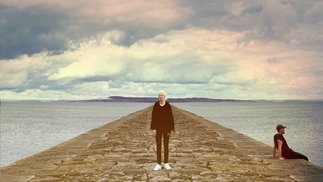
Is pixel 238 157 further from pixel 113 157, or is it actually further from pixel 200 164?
pixel 113 157

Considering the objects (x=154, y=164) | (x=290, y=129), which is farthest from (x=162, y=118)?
(x=290, y=129)

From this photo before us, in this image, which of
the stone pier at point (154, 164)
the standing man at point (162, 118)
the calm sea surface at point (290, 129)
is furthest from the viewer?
the calm sea surface at point (290, 129)

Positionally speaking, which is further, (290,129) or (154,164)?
(290,129)

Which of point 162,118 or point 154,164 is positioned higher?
point 162,118

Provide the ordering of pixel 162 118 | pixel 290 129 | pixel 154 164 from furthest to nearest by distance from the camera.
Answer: pixel 290 129, pixel 154 164, pixel 162 118

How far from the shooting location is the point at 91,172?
8117 millimetres

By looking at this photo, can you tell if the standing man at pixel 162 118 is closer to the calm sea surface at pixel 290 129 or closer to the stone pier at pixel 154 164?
the stone pier at pixel 154 164

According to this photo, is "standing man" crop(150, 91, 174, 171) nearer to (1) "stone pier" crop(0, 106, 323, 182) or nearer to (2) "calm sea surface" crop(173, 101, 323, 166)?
(1) "stone pier" crop(0, 106, 323, 182)

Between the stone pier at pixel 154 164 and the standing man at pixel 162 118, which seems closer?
the stone pier at pixel 154 164

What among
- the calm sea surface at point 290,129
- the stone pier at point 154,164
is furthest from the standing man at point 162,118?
the calm sea surface at point 290,129

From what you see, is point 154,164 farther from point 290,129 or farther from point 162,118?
point 290,129

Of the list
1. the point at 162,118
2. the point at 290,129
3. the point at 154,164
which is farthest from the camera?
the point at 290,129

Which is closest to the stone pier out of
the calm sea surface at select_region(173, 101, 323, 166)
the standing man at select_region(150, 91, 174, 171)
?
the standing man at select_region(150, 91, 174, 171)

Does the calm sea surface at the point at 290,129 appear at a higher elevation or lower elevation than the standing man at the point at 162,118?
lower
